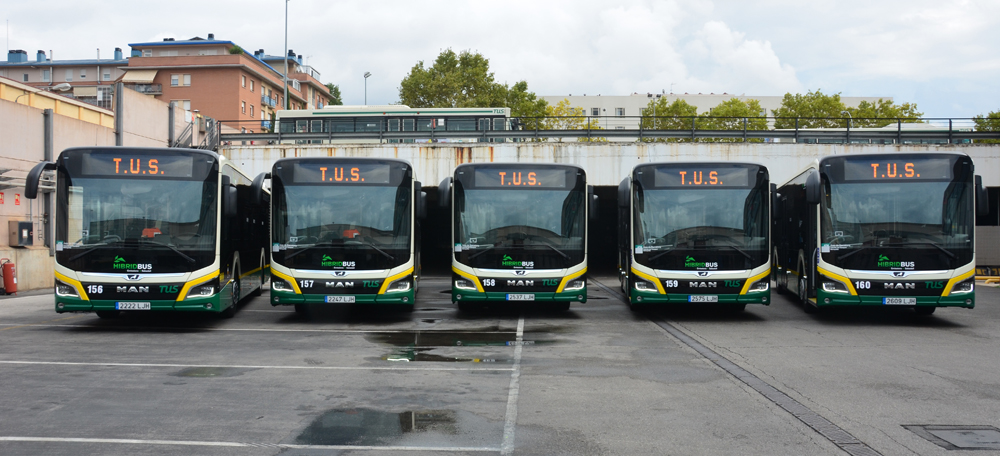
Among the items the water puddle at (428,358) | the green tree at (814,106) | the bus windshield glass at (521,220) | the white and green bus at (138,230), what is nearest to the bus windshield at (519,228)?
the bus windshield glass at (521,220)

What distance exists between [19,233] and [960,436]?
71.3 ft

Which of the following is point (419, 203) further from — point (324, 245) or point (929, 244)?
point (929, 244)

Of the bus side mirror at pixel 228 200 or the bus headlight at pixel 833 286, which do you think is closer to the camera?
the bus side mirror at pixel 228 200

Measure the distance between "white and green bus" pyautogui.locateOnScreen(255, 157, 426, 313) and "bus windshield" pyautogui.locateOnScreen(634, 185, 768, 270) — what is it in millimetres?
4318

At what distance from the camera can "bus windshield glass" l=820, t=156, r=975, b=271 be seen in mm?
13047

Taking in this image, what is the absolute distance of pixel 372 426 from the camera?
6.13 metres

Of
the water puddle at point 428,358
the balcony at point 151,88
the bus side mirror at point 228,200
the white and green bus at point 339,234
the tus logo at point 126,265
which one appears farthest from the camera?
the balcony at point 151,88

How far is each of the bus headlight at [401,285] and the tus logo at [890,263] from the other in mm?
7836

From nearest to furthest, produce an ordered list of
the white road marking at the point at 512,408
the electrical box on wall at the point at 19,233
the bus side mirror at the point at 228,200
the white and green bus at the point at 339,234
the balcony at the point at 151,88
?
the white road marking at the point at 512,408 < the bus side mirror at the point at 228,200 < the white and green bus at the point at 339,234 < the electrical box on wall at the point at 19,233 < the balcony at the point at 151,88

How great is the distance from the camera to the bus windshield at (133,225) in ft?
38.8

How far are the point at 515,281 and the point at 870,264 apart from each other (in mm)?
5961

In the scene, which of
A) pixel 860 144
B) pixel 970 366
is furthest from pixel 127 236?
pixel 860 144

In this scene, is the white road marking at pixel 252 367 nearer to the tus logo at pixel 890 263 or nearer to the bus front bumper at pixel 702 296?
the bus front bumper at pixel 702 296

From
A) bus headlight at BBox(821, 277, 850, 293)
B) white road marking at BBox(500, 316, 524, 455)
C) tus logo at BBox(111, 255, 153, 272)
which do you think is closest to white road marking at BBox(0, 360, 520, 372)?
white road marking at BBox(500, 316, 524, 455)
